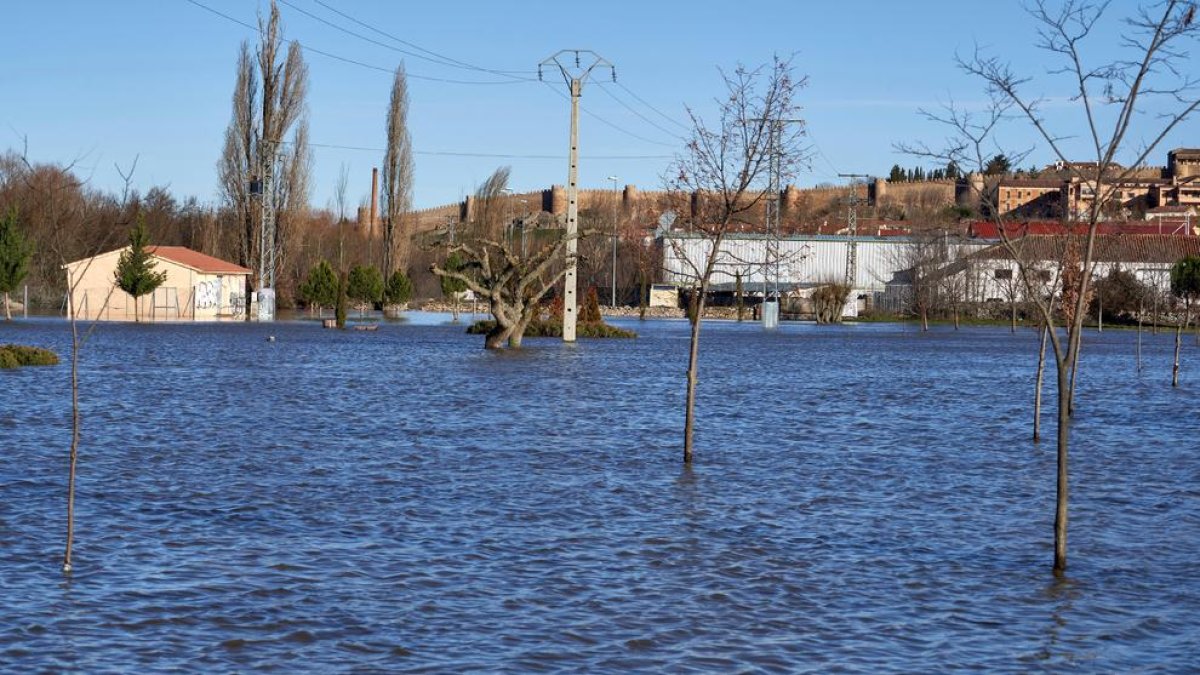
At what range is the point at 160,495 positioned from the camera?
45.2 feet

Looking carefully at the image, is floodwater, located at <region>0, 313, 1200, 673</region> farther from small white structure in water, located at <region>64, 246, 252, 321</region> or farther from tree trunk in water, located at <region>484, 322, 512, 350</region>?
small white structure in water, located at <region>64, 246, 252, 321</region>

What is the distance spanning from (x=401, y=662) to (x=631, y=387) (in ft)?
69.7

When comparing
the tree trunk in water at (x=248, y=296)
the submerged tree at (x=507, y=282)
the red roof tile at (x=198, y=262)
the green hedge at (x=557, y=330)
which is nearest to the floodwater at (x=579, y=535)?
the submerged tree at (x=507, y=282)

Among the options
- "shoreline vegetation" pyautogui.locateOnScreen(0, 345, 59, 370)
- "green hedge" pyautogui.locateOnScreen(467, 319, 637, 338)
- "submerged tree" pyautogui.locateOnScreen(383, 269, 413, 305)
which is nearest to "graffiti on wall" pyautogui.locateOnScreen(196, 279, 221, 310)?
"submerged tree" pyautogui.locateOnScreen(383, 269, 413, 305)

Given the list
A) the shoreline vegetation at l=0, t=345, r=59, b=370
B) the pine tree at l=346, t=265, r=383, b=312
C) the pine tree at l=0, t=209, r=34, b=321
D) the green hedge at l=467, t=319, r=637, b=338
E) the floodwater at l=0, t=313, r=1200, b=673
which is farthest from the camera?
the pine tree at l=346, t=265, r=383, b=312

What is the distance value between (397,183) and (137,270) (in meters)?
25.2

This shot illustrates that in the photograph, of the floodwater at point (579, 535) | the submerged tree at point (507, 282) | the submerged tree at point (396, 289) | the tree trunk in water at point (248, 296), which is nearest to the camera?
the floodwater at point (579, 535)

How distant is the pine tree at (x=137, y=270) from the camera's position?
62156 mm

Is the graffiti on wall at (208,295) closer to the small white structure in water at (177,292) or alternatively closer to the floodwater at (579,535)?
the small white structure in water at (177,292)

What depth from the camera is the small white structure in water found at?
228 ft

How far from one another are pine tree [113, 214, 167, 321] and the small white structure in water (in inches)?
91.7

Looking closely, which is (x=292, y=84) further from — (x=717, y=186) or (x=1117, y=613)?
(x=1117, y=613)

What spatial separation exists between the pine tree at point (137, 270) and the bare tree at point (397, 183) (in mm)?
21651

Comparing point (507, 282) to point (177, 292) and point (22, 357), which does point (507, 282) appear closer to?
point (22, 357)
